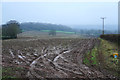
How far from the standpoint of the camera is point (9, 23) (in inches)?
1241

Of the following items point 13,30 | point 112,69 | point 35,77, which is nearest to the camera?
point 35,77

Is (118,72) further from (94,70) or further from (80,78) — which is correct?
(80,78)

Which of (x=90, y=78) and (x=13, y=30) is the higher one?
(x=13, y=30)

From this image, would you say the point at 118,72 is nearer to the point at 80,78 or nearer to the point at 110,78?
the point at 110,78

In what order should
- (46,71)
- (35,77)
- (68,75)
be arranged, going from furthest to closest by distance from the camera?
(46,71), (68,75), (35,77)

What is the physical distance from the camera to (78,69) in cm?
760

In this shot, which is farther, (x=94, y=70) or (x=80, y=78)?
(x=94, y=70)

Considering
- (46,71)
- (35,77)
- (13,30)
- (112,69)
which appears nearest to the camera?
(35,77)

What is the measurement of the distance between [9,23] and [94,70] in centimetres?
2889

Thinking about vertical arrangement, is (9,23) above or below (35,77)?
above

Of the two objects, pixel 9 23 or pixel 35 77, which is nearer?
pixel 35 77

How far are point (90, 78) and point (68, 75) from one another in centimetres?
115

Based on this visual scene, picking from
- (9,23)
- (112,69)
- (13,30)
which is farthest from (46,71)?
(9,23)

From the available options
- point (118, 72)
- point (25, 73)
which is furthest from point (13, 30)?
point (118, 72)
